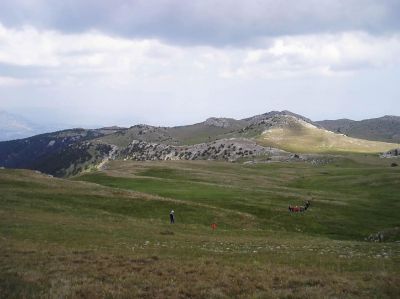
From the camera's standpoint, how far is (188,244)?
36.9 meters

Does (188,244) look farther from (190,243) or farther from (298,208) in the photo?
(298,208)

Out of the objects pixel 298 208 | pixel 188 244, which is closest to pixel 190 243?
pixel 188 244

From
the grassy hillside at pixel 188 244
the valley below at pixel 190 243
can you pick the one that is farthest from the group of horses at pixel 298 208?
the grassy hillside at pixel 188 244

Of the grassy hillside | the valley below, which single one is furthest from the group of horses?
the grassy hillside

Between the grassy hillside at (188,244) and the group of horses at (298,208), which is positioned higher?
the grassy hillside at (188,244)

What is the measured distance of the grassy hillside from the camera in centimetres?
2055

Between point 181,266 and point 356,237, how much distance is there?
3762 centimetres

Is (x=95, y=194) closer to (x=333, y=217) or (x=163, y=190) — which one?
(x=163, y=190)

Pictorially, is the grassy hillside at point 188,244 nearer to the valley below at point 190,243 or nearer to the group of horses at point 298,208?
the valley below at point 190,243

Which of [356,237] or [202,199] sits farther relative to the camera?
[202,199]

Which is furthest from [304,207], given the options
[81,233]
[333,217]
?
[81,233]

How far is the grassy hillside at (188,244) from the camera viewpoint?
2055 centimetres

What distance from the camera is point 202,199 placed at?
7275 centimetres

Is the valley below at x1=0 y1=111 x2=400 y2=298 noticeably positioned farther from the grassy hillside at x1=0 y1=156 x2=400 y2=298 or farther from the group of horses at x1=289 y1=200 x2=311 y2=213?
the group of horses at x1=289 y1=200 x2=311 y2=213
